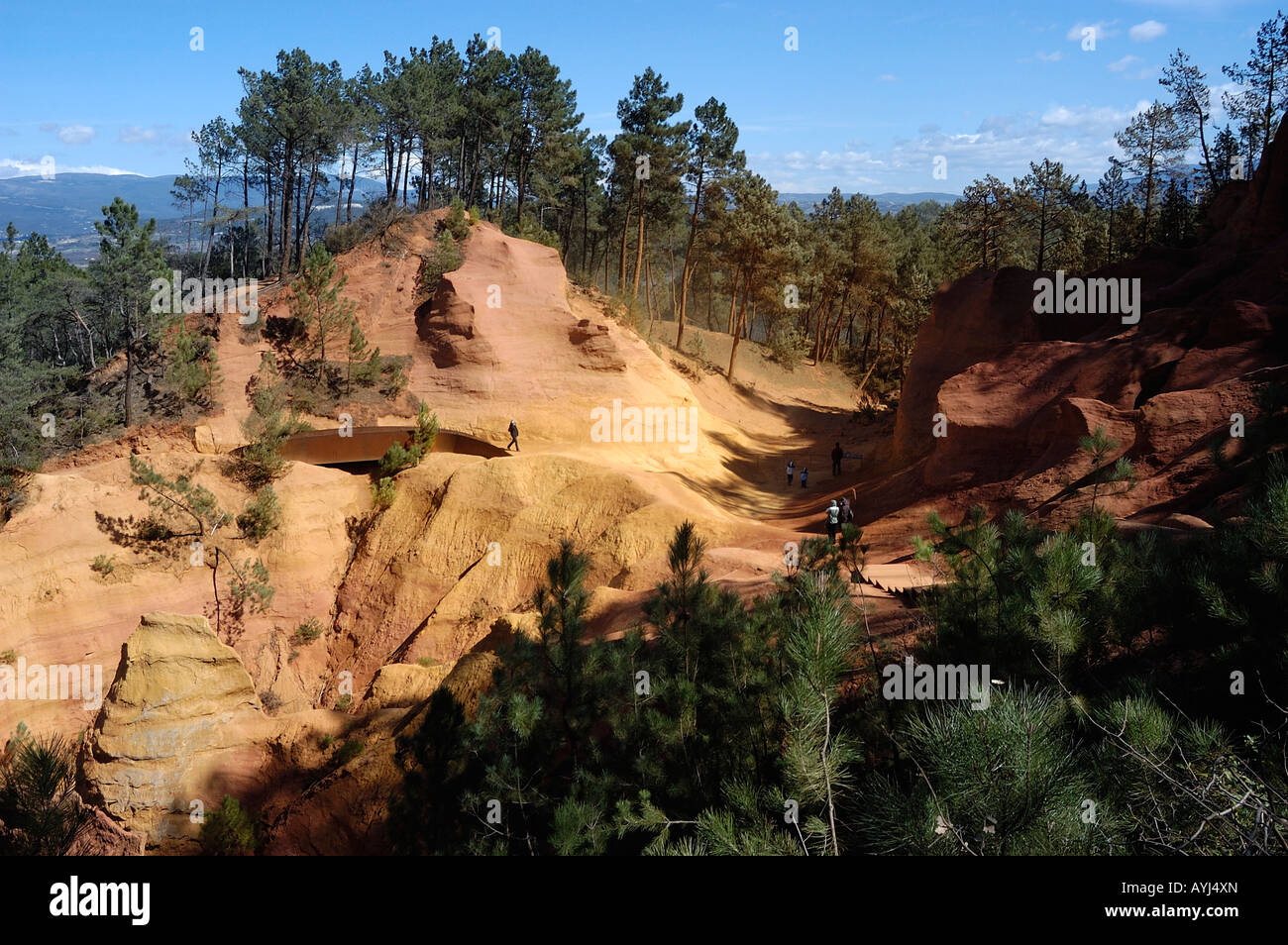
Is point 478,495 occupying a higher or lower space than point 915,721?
lower

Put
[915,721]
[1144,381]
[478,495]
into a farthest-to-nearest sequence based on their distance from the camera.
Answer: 1. [478,495]
2. [1144,381]
3. [915,721]

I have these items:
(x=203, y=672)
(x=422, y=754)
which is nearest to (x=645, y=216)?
(x=203, y=672)

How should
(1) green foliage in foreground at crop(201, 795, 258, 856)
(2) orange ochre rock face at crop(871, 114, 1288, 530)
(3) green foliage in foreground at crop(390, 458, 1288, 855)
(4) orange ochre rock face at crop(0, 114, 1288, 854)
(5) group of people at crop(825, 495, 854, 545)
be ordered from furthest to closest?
(5) group of people at crop(825, 495, 854, 545)
(2) orange ochre rock face at crop(871, 114, 1288, 530)
(4) orange ochre rock face at crop(0, 114, 1288, 854)
(1) green foliage in foreground at crop(201, 795, 258, 856)
(3) green foliage in foreground at crop(390, 458, 1288, 855)

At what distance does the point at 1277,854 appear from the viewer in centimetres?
356

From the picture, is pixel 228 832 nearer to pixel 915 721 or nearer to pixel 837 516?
pixel 915 721

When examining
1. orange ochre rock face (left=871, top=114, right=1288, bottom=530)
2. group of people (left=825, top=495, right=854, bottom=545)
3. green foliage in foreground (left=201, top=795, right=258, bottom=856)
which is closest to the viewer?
green foliage in foreground (left=201, top=795, right=258, bottom=856)

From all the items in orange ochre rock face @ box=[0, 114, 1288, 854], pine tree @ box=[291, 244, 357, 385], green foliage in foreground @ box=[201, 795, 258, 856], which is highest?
pine tree @ box=[291, 244, 357, 385]

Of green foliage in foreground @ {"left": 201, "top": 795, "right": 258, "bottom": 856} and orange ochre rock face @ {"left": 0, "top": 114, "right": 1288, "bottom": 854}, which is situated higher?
orange ochre rock face @ {"left": 0, "top": 114, "right": 1288, "bottom": 854}

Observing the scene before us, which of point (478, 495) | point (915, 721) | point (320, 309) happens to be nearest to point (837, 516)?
point (478, 495)

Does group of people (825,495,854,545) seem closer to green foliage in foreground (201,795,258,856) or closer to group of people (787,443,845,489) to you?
group of people (787,443,845,489)

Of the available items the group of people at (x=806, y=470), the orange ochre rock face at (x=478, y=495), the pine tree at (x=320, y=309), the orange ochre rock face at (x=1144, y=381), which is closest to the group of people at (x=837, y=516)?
the orange ochre rock face at (x=478, y=495)

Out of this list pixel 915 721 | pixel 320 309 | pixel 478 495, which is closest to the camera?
pixel 915 721

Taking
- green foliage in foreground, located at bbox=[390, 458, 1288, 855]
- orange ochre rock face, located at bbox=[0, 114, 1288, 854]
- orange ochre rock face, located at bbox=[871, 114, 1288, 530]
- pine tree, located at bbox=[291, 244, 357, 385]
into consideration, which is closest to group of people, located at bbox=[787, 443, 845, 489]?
orange ochre rock face, located at bbox=[0, 114, 1288, 854]
